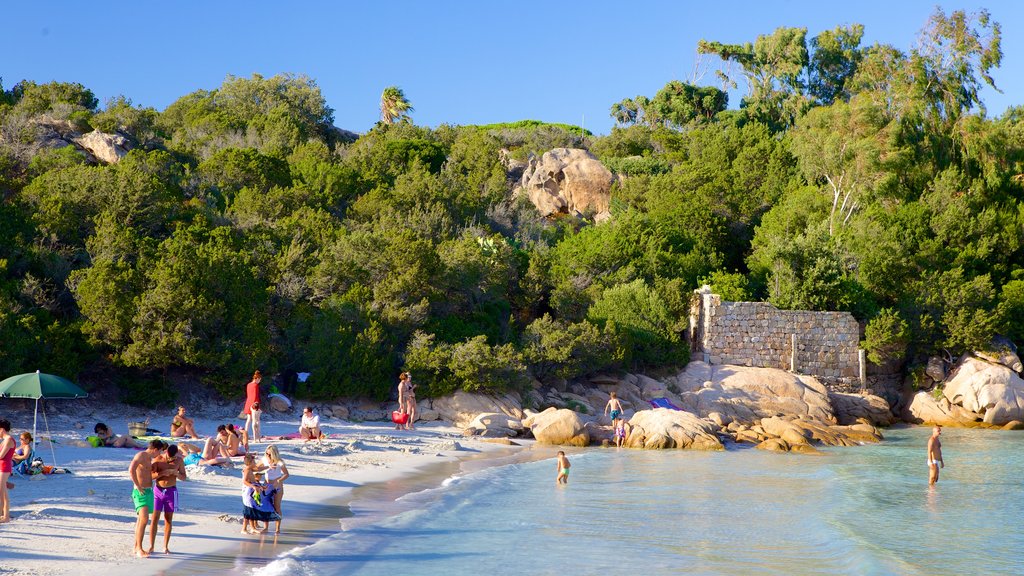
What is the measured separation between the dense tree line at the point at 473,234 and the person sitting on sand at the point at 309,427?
3873mm

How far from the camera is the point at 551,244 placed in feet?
136

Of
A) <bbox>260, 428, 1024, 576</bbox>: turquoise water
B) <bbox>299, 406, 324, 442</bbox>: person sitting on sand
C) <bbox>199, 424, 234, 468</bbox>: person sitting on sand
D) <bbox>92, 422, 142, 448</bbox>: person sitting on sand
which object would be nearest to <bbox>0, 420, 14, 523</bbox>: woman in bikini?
<bbox>260, 428, 1024, 576</bbox>: turquoise water

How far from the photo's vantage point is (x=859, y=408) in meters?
33.0

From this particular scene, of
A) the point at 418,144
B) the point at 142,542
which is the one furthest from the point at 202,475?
the point at 418,144

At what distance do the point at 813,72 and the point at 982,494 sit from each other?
44.7 metres

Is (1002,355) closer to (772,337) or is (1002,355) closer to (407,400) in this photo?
(772,337)

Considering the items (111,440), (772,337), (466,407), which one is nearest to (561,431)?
(466,407)

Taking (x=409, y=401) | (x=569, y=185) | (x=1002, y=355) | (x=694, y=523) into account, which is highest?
(x=569, y=185)

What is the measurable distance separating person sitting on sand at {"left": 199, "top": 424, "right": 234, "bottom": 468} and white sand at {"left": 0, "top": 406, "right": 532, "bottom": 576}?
221mm

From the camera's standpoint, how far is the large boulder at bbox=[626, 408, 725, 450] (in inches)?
979

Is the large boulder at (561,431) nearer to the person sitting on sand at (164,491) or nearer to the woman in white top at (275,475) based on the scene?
the woman in white top at (275,475)

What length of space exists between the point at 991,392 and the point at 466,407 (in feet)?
67.9

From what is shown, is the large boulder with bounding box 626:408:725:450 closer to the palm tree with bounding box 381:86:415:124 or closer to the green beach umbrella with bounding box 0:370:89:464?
the green beach umbrella with bounding box 0:370:89:464

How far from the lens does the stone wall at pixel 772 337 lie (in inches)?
1310
